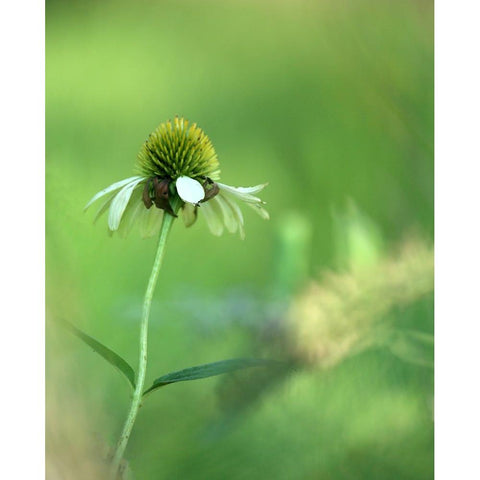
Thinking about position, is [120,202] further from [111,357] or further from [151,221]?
[111,357]

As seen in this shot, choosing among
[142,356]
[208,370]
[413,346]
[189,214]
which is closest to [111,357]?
[142,356]

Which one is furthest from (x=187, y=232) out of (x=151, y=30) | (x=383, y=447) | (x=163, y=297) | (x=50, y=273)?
(x=383, y=447)

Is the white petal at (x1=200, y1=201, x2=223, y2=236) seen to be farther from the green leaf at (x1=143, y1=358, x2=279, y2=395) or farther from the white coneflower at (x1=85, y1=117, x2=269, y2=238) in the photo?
the green leaf at (x1=143, y1=358, x2=279, y2=395)

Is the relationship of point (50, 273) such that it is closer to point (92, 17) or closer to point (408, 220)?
point (92, 17)

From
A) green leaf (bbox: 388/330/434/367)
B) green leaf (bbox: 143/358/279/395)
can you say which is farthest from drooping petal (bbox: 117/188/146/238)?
Answer: green leaf (bbox: 388/330/434/367)

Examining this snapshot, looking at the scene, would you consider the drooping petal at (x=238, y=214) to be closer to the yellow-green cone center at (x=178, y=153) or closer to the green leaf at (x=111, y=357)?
the yellow-green cone center at (x=178, y=153)

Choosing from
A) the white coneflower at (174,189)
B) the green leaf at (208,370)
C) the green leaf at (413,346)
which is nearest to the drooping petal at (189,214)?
the white coneflower at (174,189)
